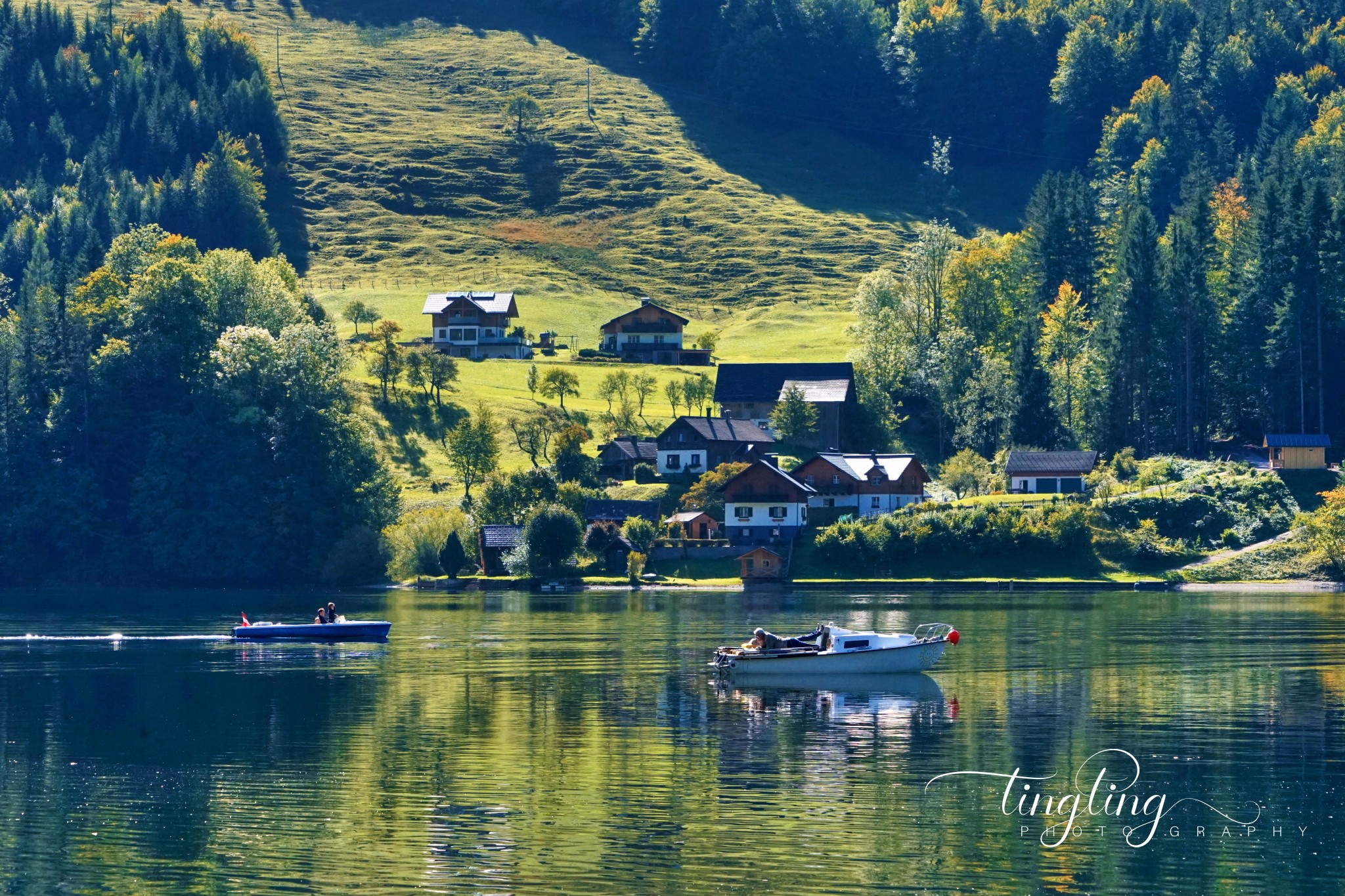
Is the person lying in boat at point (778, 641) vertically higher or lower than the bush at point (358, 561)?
lower

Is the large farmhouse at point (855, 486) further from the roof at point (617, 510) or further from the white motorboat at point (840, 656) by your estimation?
the white motorboat at point (840, 656)

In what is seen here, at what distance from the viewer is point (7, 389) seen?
141250mm

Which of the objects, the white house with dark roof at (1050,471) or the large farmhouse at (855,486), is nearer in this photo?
the white house with dark roof at (1050,471)

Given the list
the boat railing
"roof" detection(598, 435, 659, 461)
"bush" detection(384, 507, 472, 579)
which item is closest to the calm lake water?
the boat railing

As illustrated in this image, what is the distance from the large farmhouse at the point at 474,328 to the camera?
188375 mm

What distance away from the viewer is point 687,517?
128500 mm

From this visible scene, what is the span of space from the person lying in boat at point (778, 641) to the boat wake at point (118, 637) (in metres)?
30.8

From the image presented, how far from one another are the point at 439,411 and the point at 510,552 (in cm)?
3394

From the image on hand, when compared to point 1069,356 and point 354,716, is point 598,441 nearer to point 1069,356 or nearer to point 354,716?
point 1069,356

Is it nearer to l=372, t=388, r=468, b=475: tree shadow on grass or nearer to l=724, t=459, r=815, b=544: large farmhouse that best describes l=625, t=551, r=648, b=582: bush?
l=724, t=459, r=815, b=544: large farmhouse

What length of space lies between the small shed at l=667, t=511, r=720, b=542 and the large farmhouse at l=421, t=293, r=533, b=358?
2498 inches

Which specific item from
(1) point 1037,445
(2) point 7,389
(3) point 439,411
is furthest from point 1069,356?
(2) point 7,389

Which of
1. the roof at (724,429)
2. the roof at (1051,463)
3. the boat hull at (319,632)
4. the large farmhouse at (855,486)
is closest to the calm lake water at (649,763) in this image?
the boat hull at (319,632)

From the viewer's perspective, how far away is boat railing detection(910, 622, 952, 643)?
6631 centimetres
